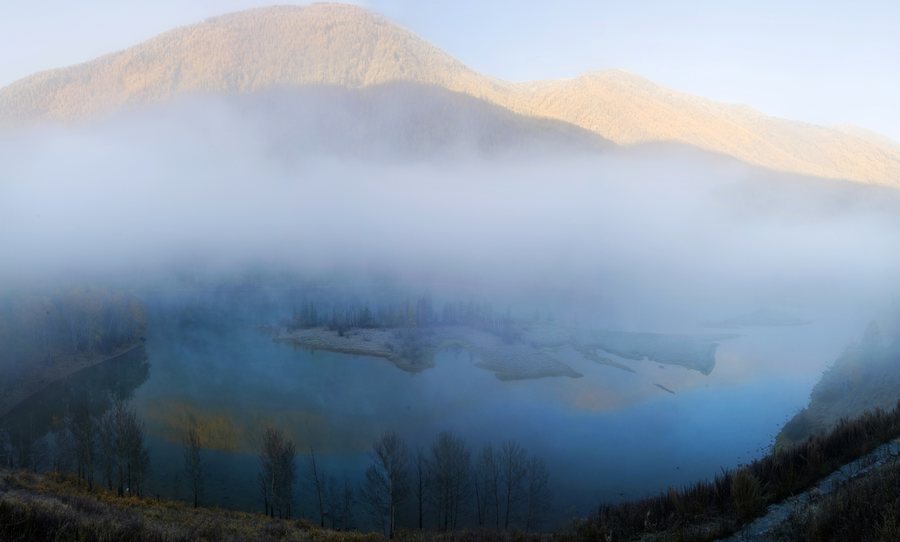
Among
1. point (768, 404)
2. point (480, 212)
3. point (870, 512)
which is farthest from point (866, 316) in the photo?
point (480, 212)

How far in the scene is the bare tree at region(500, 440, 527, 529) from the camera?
1766cm

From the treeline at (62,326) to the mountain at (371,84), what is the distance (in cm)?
12439

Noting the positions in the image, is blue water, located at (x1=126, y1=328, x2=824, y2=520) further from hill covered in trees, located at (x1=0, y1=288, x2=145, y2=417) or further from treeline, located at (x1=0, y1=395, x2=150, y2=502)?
hill covered in trees, located at (x1=0, y1=288, x2=145, y2=417)

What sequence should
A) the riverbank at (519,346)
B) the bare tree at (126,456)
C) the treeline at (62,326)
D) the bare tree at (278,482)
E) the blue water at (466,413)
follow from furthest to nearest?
the riverbank at (519,346), the treeline at (62,326), the blue water at (466,413), the bare tree at (126,456), the bare tree at (278,482)

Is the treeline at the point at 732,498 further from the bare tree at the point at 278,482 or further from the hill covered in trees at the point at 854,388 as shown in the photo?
the hill covered in trees at the point at 854,388

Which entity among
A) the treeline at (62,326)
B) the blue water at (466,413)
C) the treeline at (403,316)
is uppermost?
the treeline at (62,326)

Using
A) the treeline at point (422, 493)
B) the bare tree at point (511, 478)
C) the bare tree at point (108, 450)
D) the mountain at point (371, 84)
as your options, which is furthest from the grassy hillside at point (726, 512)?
the mountain at point (371, 84)

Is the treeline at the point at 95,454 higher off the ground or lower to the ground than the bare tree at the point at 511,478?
higher

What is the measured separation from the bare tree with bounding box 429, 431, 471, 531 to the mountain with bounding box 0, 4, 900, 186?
467 feet

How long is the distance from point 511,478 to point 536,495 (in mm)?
1019

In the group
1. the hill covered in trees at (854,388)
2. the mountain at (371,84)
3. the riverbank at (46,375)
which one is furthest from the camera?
the mountain at (371,84)

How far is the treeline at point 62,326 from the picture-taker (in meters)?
34.1

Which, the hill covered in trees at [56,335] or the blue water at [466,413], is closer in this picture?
the blue water at [466,413]

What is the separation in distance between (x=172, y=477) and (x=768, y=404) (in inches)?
1219
